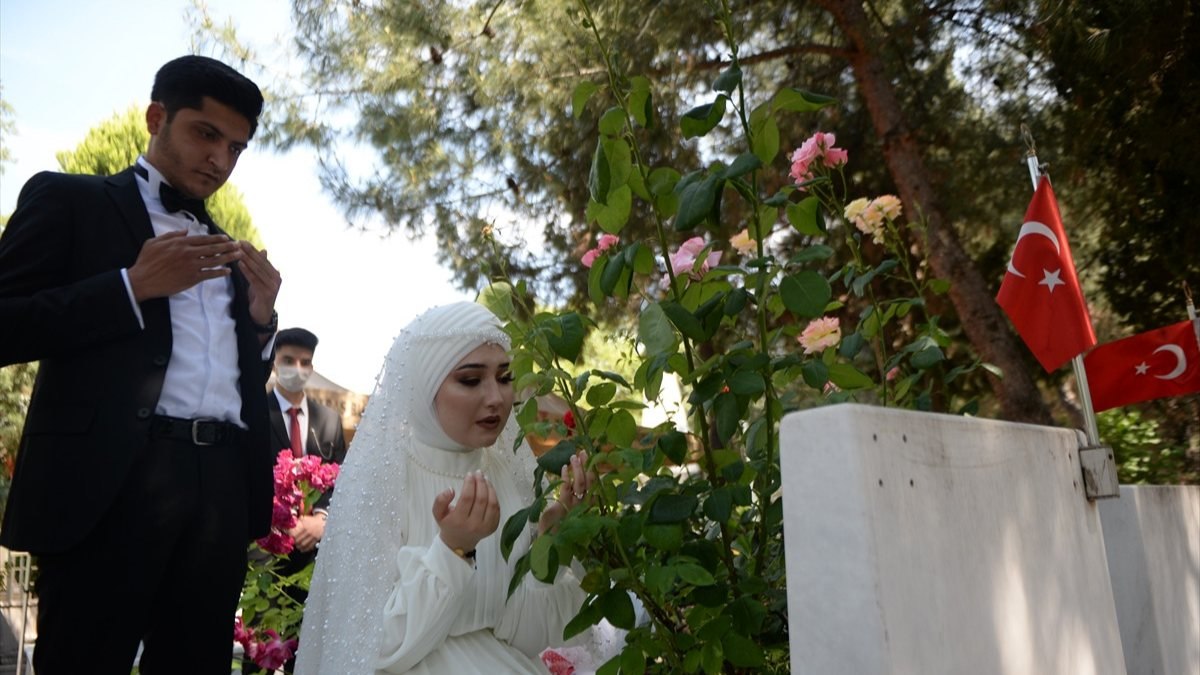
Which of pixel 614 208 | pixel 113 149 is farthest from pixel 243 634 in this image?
pixel 113 149

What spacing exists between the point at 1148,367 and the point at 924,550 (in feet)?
21.4

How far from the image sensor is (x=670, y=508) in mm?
1838

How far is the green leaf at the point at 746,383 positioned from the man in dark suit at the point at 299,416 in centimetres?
269

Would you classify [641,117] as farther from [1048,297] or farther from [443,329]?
[1048,297]

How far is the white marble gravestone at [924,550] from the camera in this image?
1.41 m

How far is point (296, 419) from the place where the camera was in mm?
4945

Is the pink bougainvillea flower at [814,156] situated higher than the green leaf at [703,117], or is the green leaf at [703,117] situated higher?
the pink bougainvillea flower at [814,156]

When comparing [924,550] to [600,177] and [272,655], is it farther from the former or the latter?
[272,655]

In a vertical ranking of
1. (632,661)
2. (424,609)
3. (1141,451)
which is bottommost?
(632,661)

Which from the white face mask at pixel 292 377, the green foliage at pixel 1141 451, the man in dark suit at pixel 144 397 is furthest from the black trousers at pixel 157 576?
the green foliage at pixel 1141 451

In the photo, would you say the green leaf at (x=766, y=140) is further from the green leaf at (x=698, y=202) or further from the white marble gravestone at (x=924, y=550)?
the white marble gravestone at (x=924, y=550)

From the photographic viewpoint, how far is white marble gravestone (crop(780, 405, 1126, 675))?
141 centimetres

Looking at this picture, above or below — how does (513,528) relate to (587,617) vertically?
above

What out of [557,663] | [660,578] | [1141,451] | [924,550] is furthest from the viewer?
[1141,451]
